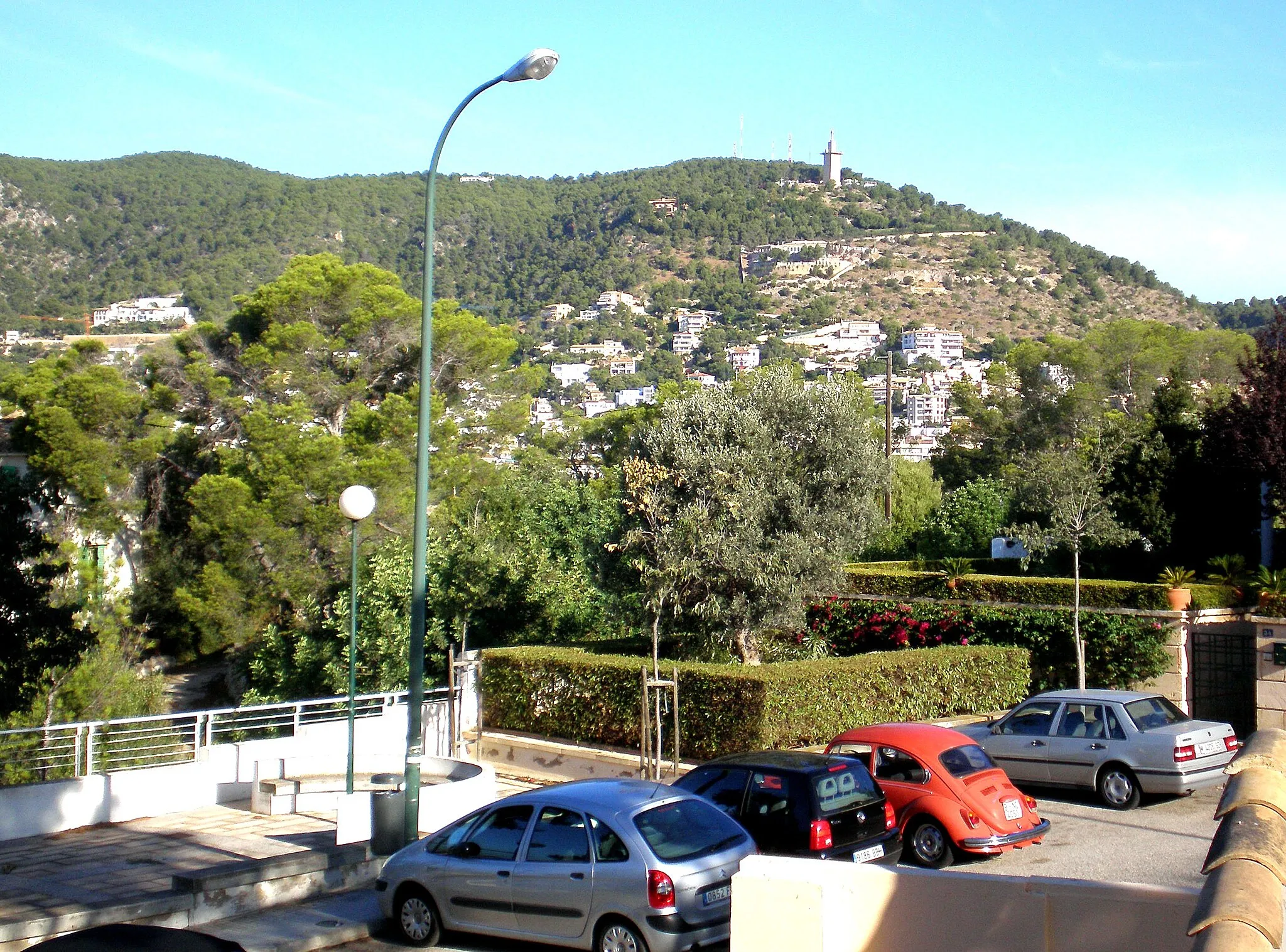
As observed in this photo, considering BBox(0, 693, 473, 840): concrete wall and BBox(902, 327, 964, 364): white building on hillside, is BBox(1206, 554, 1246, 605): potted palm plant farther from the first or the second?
BBox(902, 327, 964, 364): white building on hillside

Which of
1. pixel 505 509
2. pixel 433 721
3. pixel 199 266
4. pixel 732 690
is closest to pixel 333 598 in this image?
pixel 505 509

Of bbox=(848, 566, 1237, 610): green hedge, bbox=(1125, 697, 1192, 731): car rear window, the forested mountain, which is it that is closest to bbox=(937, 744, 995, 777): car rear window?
bbox=(1125, 697, 1192, 731): car rear window

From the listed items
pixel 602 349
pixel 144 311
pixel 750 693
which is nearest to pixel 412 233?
pixel 602 349

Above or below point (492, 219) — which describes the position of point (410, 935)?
below

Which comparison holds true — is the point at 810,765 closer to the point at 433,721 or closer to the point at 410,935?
the point at 410,935

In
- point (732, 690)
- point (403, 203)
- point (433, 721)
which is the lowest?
point (433, 721)

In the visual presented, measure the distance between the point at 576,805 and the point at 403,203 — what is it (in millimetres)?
166061

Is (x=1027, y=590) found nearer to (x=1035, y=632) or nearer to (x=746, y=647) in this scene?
(x=1035, y=632)

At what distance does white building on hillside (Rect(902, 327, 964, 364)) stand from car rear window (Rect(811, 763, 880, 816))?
5476 inches

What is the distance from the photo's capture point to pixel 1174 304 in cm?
14125

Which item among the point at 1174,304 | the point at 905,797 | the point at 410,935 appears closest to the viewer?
the point at 410,935

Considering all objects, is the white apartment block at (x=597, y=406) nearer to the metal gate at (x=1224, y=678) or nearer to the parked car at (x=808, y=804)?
the metal gate at (x=1224, y=678)

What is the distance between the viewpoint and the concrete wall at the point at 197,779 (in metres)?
13.4

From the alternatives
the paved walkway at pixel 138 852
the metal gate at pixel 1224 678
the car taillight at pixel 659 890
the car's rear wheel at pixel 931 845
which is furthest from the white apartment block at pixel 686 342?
the car taillight at pixel 659 890
